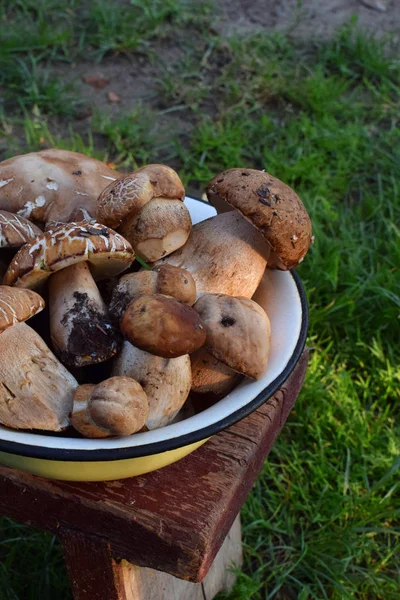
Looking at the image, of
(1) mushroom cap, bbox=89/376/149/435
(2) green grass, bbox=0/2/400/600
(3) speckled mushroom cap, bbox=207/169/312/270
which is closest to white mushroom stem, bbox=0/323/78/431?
(1) mushroom cap, bbox=89/376/149/435

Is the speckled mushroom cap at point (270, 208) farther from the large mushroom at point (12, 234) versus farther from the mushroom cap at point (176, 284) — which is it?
the large mushroom at point (12, 234)

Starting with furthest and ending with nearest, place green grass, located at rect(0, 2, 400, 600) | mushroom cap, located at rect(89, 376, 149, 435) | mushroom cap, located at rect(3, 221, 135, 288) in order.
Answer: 1. green grass, located at rect(0, 2, 400, 600)
2. mushroom cap, located at rect(3, 221, 135, 288)
3. mushroom cap, located at rect(89, 376, 149, 435)

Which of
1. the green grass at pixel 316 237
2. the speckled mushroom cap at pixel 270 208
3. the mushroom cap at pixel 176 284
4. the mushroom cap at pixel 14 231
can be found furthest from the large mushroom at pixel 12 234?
the green grass at pixel 316 237

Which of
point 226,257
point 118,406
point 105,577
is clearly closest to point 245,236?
point 226,257

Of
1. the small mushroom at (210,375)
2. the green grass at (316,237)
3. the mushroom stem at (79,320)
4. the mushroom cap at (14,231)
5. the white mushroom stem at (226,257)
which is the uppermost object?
the mushroom cap at (14,231)

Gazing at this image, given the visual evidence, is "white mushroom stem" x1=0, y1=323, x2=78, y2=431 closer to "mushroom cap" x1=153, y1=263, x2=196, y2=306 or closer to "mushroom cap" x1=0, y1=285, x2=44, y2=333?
"mushroom cap" x1=0, y1=285, x2=44, y2=333

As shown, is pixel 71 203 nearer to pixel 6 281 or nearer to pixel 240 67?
pixel 6 281
